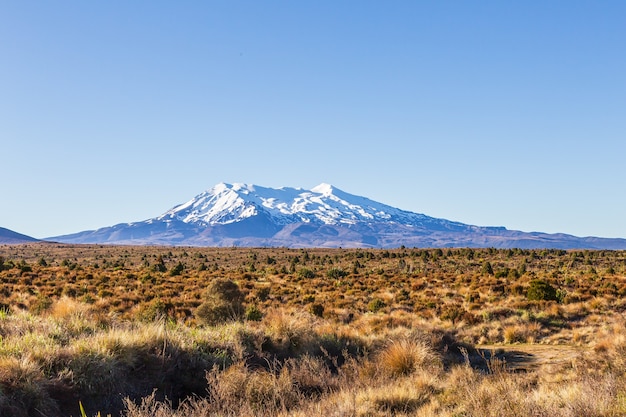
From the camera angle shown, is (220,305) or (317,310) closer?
(220,305)

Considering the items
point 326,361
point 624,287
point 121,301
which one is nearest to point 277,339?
point 326,361

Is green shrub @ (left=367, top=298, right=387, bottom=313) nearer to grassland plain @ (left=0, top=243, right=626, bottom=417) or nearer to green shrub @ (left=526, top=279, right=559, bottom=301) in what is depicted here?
grassland plain @ (left=0, top=243, right=626, bottom=417)

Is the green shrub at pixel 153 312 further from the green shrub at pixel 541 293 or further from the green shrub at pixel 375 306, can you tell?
the green shrub at pixel 541 293

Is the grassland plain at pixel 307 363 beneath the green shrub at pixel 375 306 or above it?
above

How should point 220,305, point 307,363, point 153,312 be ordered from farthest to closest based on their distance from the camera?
point 220,305, point 153,312, point 307,363

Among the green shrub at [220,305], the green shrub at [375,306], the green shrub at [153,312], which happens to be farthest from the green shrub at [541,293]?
the green shrub at [153,312]

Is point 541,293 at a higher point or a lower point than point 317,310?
higher

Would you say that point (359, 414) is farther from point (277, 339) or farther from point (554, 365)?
point (554, 365)

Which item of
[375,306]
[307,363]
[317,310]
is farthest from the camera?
[375,306]

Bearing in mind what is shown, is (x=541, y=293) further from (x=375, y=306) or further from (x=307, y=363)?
(x=307, y=363)

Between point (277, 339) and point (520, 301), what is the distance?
15882 mm

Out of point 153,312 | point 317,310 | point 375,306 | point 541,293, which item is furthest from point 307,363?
point 541,293

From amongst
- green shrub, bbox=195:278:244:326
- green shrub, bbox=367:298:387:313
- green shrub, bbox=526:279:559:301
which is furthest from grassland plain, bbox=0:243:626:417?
green shrub, bbox=526:279:559:301

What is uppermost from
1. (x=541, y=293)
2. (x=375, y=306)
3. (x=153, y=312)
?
(x=541, y=293)
